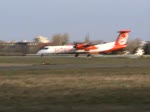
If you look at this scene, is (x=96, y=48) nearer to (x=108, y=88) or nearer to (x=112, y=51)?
(x=112, y=51)

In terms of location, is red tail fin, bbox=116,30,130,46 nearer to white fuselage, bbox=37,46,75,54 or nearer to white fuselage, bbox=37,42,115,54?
white fuselage, bbox=37,42,115,54

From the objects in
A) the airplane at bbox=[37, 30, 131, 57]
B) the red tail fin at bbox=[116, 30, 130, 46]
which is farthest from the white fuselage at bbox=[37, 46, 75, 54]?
the red tail fin at bbox=[116, 30, 130, 46]

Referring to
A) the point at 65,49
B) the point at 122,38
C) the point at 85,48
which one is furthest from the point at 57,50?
the point at 122,38

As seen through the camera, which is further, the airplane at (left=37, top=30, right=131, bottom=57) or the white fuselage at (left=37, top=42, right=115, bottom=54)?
the white fuselage at (left=37, top=42, right=115, bottom=54)

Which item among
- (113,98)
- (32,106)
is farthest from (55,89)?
(32,106)

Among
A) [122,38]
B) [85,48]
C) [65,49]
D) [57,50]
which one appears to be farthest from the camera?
[122,38]

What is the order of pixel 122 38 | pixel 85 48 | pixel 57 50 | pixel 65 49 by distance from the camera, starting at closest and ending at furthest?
1. pixel 85 48
2. pixel 57 50
3. pixel 65 49
4. pixel 122 38

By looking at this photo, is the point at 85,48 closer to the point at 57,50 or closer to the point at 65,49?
the point at 65,49

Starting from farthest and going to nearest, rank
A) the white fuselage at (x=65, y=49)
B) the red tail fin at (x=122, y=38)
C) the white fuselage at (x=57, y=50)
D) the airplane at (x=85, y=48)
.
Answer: the red tail fin at (x=122, y=38)
the white fuselage at (x=65, y=49)
the white fuselage at (x=57, y=50)
the airplane at (x=85, y=48)

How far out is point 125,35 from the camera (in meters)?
128

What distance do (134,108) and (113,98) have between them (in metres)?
3.05

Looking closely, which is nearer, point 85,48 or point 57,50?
point 85,48

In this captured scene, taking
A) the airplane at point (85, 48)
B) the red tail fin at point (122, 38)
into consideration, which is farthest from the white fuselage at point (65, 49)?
the red tail fin at point (122, 38)

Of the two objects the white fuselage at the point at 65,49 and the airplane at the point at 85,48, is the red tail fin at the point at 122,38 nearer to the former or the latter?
the airplane at the point at 85,48
